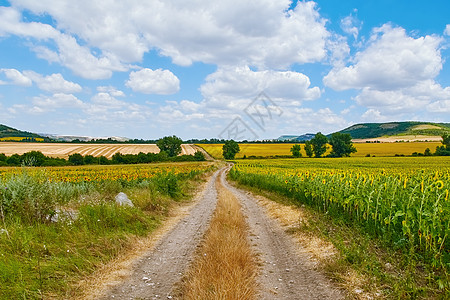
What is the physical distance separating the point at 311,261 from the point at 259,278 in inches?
65.2

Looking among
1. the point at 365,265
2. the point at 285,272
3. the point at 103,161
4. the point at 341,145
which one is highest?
the point at 341,145

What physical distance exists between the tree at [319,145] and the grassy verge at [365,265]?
10532 cm

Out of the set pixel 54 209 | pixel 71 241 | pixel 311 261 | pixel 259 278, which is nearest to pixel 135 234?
pixel 71 241

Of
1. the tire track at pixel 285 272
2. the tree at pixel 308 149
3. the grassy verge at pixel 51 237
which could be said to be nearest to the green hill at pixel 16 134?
the tree at pixel 308 149

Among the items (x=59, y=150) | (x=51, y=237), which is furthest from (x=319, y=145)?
(x=51, y=237)

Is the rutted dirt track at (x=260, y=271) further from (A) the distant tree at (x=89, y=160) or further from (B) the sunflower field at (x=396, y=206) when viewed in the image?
(A) the distant tree at (x=89, y=160)

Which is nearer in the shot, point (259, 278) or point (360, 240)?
point (259, 278)

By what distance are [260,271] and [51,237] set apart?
4.87 meters

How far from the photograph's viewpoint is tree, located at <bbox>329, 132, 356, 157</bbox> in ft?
340

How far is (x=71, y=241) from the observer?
6312 millimetres

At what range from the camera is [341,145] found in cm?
10381

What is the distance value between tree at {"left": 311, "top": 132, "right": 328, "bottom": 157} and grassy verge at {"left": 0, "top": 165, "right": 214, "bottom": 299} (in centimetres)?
10572

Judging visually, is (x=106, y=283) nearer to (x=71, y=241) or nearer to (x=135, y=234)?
(x=71, y=241)

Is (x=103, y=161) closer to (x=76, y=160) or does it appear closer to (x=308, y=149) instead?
(x=76, y=160)
